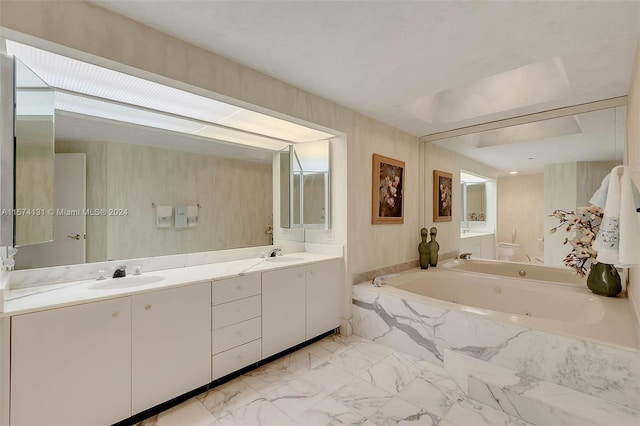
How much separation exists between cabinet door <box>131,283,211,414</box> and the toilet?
3.24 m

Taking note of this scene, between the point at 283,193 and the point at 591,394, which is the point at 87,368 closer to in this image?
the point at 283,193

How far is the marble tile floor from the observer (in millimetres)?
1688

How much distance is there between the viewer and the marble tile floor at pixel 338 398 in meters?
1.69

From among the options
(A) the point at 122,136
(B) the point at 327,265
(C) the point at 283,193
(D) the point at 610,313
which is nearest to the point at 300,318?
(B) the point at 327,265

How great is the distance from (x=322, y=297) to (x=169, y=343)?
1369 mm

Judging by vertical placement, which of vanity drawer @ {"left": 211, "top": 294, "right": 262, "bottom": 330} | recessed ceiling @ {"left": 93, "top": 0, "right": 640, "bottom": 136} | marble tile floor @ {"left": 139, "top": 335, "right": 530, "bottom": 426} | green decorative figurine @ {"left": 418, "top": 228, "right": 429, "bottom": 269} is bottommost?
marble tile floor @ {"left": 139, "top": 335, "right": 530, "bottom": 426}

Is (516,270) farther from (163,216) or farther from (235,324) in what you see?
(163,216)

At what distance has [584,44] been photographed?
1.75m

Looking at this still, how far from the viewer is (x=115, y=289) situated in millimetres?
1698

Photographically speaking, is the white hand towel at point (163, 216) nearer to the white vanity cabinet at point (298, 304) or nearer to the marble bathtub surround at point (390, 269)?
the white vanity cabinet at point (298, 304)

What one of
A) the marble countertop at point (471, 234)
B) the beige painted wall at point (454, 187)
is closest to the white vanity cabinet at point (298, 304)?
the beige painted wall at point (454, 187)

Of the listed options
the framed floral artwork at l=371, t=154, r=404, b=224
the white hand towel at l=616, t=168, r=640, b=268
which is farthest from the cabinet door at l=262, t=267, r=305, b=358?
the white hand towel at l=616, t=168, r=640, b=268

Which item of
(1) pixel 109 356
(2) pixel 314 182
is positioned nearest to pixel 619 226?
(2) pixel 314 182

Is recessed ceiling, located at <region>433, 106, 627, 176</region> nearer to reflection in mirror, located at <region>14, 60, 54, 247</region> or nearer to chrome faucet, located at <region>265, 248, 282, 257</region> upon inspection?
chrome faucet, located at <region>265, 248, 282, 257</region>
